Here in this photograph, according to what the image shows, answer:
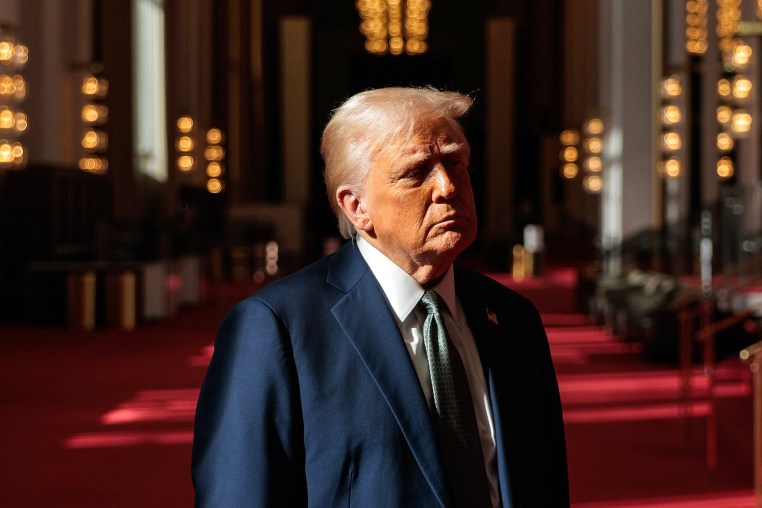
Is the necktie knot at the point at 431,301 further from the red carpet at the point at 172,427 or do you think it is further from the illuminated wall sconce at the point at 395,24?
the illuminated wall sconce at the point at 395,24

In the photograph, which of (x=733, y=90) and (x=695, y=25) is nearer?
(x=695, y=25)

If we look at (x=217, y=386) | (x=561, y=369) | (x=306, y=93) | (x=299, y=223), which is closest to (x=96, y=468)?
(x=217, y=386)

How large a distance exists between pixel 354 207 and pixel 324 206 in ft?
128

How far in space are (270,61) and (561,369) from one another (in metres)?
30.7

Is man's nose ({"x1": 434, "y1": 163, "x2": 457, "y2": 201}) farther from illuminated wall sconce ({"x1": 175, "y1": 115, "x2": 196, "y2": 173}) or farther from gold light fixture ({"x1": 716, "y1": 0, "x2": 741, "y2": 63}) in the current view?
illuminated wall sconce ({"x1": 175, "y1": 115, "x2": 196, "y2": 173})

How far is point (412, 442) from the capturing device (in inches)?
74.4

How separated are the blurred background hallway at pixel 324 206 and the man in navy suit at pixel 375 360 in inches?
27.8

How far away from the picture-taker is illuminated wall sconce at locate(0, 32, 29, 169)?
15.3m

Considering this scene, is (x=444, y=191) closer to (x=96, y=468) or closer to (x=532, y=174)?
(x=96, y=468)

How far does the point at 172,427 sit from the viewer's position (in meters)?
7.34

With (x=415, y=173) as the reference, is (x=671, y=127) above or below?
above

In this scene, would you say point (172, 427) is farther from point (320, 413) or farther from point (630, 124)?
point (630, 124)

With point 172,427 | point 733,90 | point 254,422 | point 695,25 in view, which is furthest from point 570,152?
point 254,422

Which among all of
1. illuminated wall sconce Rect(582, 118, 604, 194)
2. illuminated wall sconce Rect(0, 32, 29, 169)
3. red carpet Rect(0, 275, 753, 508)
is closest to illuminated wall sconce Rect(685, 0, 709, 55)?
illuminated wall sconce Rect(582, 118, 604, 194)
